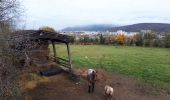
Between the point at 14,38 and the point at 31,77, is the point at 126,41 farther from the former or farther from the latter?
the point at 14,38

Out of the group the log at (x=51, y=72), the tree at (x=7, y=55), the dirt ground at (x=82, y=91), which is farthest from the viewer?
the log at (x=51, y=72)

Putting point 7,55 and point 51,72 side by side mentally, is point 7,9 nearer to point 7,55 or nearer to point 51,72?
point 7,55

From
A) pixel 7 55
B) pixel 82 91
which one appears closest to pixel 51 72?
pixel 82 91

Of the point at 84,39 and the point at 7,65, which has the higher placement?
the point at 7,65

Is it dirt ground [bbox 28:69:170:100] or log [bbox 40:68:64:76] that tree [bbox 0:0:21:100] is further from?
log [bbox 40:68:64:76]

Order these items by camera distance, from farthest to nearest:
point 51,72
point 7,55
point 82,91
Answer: point 51,72 < point 82,91 < point 7,55

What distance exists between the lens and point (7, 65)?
12.1 metres

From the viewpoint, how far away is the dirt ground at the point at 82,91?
1842cm

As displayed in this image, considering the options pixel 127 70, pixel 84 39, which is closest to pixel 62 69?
pixel 127 70

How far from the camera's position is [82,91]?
773 inches

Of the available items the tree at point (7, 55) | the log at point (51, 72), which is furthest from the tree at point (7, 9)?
the log at point (51, 72)

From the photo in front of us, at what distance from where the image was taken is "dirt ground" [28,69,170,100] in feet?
60.4

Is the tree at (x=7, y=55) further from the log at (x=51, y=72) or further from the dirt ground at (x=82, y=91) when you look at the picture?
the log at (x=51, y=72)

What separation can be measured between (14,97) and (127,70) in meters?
18.3
